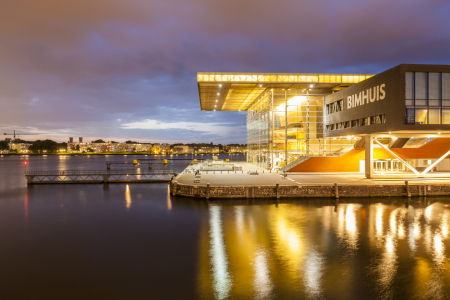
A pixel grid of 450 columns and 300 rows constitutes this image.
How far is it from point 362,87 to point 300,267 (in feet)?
105

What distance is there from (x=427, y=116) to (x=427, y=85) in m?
3.55

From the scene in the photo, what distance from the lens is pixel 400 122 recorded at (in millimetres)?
31609

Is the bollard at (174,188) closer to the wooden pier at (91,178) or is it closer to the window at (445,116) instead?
the wooden pier at (91,178)

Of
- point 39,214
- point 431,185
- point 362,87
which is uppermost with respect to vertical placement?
point 362,87

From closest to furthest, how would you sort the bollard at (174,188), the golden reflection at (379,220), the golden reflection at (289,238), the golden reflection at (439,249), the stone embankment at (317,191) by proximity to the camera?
1. the golden reflection at (289,238)
2. the golden reflection at (439,249)
3. the golden reflection at (379,220)
4. the stone embankment at (317,191)
5. the bollard at (174,188)

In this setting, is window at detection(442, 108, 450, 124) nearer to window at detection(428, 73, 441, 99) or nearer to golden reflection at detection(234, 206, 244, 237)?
window at detection(428, 73, 441, 99)

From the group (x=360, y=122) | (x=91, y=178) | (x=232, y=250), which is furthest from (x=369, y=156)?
(x=91, y=178)

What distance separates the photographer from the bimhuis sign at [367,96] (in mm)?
34344

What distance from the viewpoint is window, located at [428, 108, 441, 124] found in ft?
105

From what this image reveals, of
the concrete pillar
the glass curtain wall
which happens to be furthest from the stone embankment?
the glass curtain wall

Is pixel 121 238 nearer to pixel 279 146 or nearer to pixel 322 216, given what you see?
pixel 322 216

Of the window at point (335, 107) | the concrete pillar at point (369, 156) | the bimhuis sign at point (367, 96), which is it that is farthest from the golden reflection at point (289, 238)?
the window at point (335, 107)

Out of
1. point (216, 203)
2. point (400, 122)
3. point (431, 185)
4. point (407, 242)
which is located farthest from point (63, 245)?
point (431, 185)

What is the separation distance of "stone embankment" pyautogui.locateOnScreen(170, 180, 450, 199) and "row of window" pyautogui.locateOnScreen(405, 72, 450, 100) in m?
10.1
